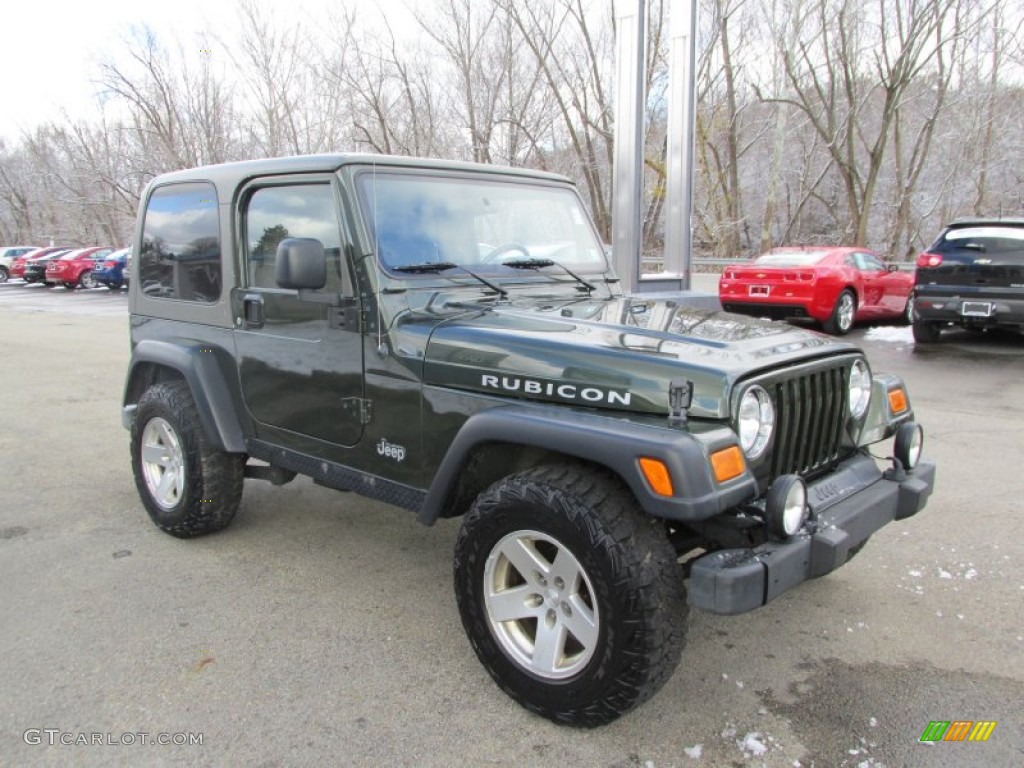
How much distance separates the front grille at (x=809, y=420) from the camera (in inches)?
108

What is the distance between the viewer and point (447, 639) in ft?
10.7

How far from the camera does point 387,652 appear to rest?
124 inches

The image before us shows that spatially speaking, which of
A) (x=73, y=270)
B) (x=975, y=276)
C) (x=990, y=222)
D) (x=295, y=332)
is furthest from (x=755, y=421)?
(x=73, y=270)

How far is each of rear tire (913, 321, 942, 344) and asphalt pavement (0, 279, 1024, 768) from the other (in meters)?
6.50

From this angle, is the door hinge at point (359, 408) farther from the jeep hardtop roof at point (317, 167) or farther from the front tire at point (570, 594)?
the jeep hardtop roof at point (317, 167)

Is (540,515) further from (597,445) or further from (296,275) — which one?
(296,275)

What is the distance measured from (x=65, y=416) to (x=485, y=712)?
20.2 ft

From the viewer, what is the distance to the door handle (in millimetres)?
3668

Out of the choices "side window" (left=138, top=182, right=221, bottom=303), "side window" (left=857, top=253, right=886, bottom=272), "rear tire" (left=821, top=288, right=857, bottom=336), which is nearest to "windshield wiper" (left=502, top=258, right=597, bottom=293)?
"side window" (left=138, top=182, right=221, bottom=303)

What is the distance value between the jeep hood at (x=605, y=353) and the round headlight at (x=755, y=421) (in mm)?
79

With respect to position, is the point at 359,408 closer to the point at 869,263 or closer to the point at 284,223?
the point at 284,223

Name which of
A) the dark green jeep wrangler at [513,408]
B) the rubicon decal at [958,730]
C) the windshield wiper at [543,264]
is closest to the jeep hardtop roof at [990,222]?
the dark green jeep wrangler at [513,408]

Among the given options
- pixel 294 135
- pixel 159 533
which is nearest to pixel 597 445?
pixel 159 533

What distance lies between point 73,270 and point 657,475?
103 feet
